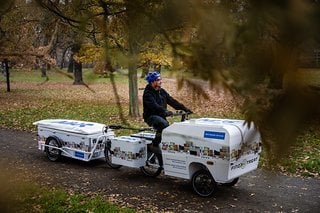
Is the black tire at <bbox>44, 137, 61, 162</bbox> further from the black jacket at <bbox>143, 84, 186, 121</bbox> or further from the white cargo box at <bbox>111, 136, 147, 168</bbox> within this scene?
the black jacket at <bbox>143, 84, 186, 121</bbox>

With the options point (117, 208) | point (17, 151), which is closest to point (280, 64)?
point (117, 208)

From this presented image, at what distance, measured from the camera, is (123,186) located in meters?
6.98

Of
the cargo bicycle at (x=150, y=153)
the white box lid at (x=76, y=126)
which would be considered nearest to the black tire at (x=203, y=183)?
the cargo bicycle at (x=150, y=153)

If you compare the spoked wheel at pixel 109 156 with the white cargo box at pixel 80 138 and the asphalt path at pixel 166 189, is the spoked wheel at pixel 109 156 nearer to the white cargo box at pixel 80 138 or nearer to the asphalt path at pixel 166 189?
the asphalt path at pixel 166 189

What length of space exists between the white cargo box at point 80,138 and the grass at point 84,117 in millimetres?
830

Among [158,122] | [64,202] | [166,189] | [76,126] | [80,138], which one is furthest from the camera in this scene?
[76,126]

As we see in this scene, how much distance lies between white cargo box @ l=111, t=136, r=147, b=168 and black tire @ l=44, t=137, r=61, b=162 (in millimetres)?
1618

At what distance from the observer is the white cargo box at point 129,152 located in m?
7.26

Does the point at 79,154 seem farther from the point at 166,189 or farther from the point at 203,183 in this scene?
the point at 203,183

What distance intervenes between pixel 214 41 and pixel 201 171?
5.09 metres

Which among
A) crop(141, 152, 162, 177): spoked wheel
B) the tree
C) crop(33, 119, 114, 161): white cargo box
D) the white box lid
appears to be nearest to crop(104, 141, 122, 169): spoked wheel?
crop(33, 119, 114, 161): white cargo box

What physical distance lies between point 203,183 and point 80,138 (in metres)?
2.83

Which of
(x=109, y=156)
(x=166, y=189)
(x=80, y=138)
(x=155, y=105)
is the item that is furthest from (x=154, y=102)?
(x=80, y=138)

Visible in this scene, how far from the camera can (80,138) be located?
26.8ft
